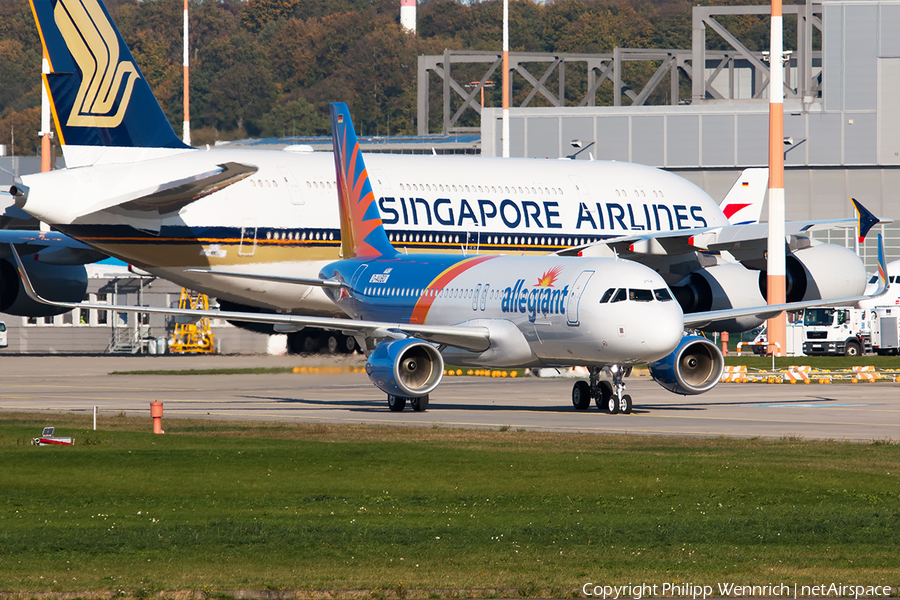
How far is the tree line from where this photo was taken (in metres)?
134

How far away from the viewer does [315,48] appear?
145250 mm

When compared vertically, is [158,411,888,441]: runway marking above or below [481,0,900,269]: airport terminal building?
below

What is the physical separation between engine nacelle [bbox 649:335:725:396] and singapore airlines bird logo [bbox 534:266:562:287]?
262 cm

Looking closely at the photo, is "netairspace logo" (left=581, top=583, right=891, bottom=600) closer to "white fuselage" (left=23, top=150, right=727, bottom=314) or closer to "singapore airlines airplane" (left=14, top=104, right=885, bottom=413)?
"singapore airlines airplane" (left=14, top=104, right=885, bottom=413)

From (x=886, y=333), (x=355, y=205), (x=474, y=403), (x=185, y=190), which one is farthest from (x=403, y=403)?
(x=886, y=333)

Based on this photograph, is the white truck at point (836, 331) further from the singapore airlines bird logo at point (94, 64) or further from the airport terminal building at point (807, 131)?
the singapore airlines bird logo at point (94, 64)

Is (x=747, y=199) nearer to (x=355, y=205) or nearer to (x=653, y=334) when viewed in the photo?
(x=355, y=205)

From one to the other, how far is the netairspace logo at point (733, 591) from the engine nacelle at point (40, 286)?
31591 millimetres

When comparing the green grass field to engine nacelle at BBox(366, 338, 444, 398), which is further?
engine nacelle at BBox(366, 338, 444, 398)

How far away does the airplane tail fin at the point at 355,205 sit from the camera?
33.1m

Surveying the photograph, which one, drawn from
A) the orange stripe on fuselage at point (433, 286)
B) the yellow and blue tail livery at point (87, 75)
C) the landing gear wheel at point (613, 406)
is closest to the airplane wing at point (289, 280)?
the orange stripe on fuselage at point (433, 286)

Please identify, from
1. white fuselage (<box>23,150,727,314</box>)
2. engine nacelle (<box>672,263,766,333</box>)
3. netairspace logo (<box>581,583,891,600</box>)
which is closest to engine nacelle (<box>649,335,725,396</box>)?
engine nacelle (<box>672,263,766,333</box>)

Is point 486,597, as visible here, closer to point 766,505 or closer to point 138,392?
point 766,505

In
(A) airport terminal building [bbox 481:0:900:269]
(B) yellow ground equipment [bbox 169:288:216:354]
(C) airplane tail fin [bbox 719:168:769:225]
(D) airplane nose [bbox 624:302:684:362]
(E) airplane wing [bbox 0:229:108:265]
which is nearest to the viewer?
(D) airplane nose [bbox 624:302:684:362]
